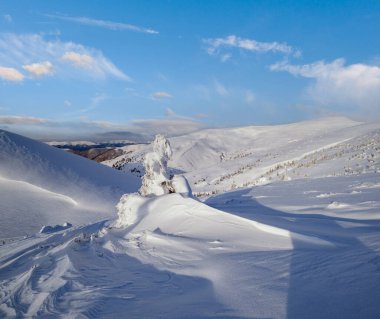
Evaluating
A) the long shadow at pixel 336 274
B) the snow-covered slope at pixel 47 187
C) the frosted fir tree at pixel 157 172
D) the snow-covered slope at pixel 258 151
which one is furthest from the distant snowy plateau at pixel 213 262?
the snow-covered slope at pixel 258 151

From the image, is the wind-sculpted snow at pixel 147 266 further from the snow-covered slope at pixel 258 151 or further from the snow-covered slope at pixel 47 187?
the snow-covered slope at pixel 258 151

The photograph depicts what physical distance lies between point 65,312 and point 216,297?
1559 mm

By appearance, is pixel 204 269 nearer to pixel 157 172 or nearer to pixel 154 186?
pixel 154 186

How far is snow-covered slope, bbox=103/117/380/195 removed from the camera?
54.6 ft

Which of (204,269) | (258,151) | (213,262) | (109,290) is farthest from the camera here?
(258,151)

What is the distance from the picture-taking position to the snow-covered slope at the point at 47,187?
1245cm

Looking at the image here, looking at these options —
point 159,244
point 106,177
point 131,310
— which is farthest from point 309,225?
point 106,177

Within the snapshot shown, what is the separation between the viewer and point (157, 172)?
330 inches

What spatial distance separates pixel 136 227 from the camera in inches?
265

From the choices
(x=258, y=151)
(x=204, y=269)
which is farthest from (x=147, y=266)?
(x=258, y=151)

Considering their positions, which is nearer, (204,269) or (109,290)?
(109,290)

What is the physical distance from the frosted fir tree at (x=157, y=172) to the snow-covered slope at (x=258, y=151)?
8.29 metres

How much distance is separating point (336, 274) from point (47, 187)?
46.4ft

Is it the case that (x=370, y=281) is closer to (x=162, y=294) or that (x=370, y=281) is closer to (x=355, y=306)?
(x=355, y=306)
